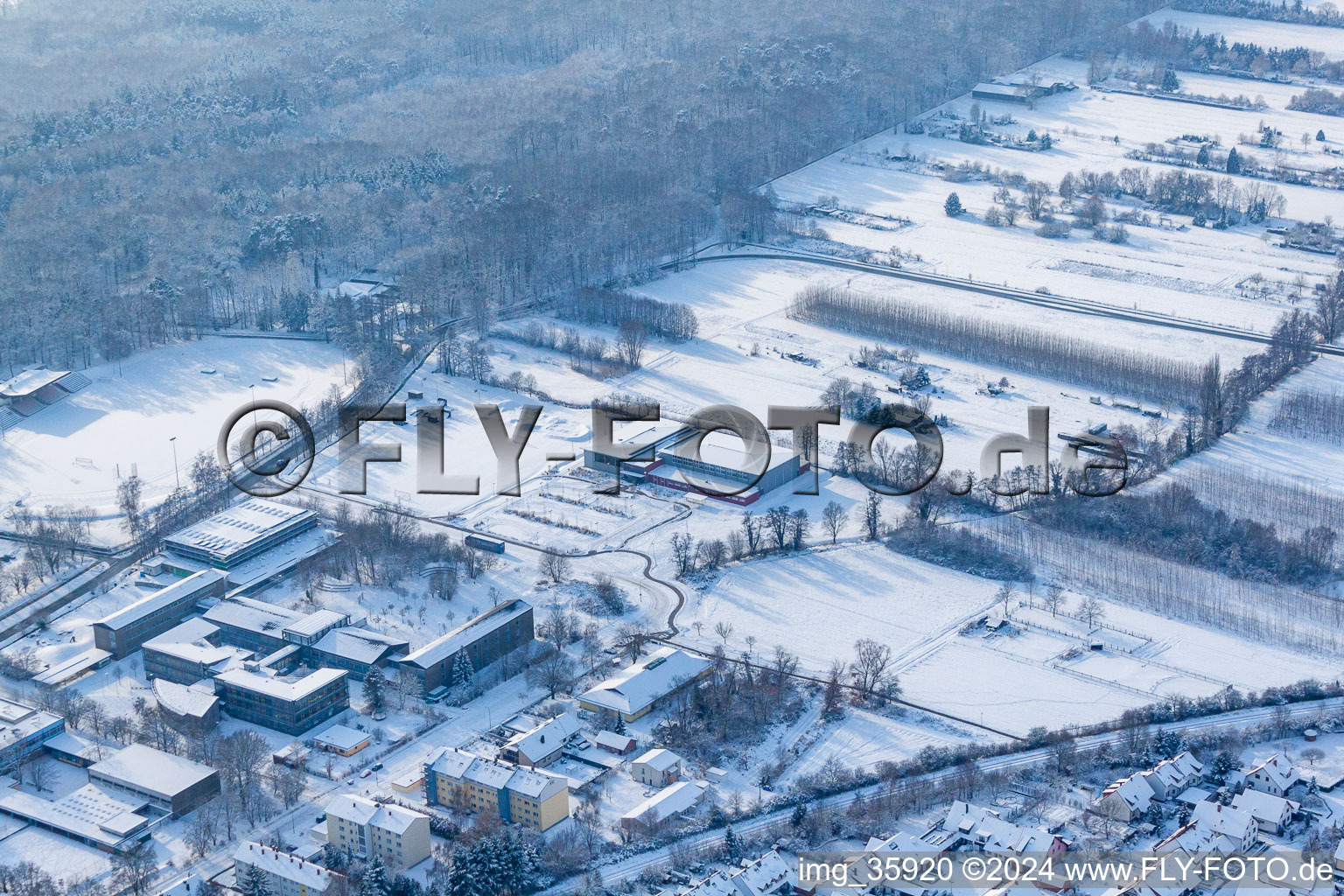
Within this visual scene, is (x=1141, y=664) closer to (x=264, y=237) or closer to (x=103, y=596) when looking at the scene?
(x=103, y=596)

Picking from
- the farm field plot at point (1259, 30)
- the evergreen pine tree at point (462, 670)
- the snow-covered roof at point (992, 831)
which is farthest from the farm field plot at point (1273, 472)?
the farm field plot at point (1259, 30)

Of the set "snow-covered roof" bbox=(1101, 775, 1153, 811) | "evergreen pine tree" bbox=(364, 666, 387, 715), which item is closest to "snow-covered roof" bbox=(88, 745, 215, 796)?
"evergreen pine tree" bbox=(364, 666, 387, 715)

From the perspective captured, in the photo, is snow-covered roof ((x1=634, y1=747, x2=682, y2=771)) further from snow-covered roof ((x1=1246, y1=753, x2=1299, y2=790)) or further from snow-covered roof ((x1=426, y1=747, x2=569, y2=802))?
snow-covered roof ((x1=1246, y1=753, x2=1299, y2=790))

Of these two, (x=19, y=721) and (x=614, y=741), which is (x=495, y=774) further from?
(x=19, y=721)

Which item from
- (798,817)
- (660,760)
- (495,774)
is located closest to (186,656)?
(495,774)

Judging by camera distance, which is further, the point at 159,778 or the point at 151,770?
the point at 151,770

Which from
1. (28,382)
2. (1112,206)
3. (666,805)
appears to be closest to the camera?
(666,805)

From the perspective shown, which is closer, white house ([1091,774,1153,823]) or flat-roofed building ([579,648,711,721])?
white house ([1091,774,1153,823])

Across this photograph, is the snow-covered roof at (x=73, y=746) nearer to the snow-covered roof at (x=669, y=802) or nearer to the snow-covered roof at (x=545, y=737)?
the snow-covered roof at (x=545, y=737)
